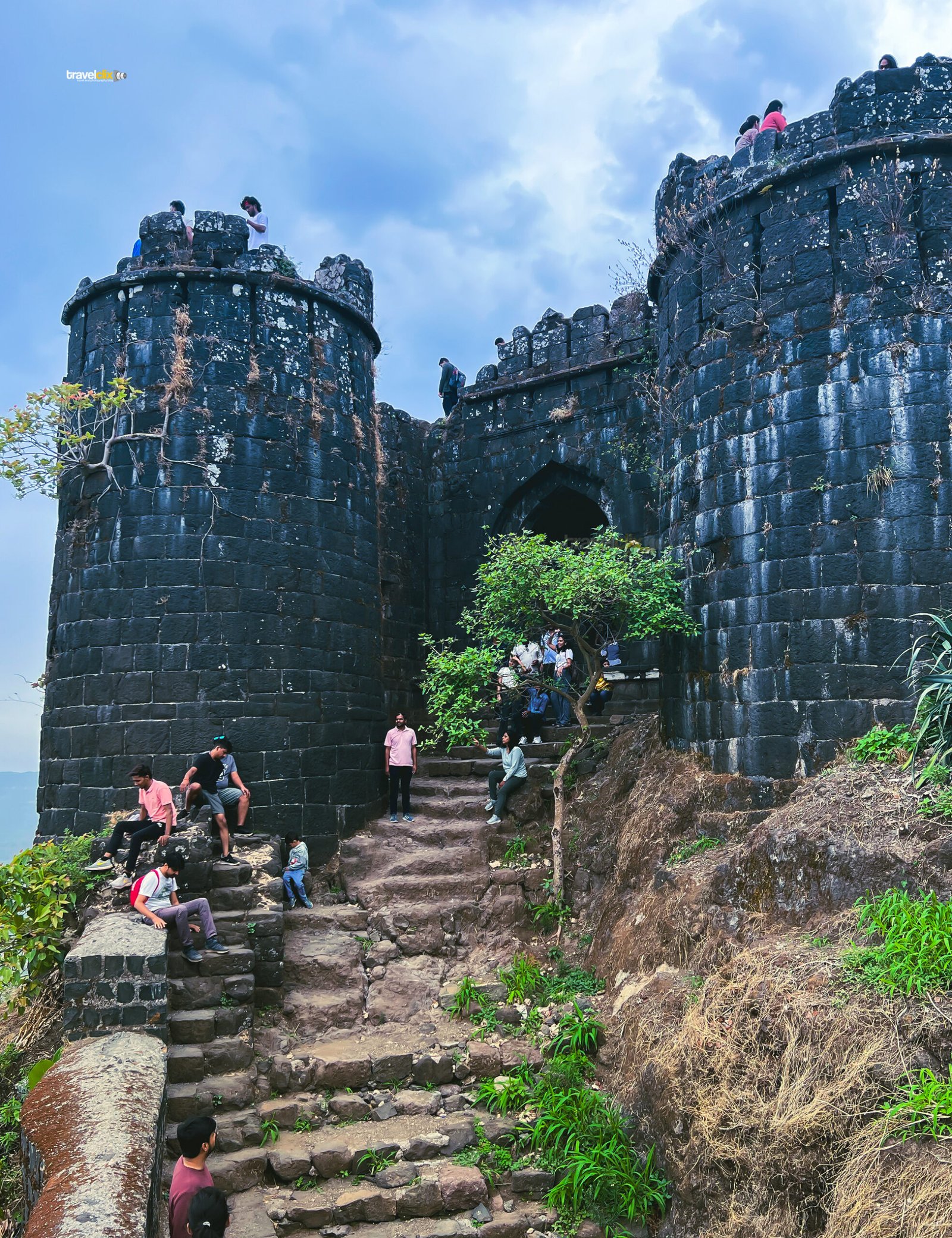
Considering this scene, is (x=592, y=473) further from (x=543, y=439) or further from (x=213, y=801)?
(x=213, y=801)

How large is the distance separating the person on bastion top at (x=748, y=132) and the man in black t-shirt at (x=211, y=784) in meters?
7.77

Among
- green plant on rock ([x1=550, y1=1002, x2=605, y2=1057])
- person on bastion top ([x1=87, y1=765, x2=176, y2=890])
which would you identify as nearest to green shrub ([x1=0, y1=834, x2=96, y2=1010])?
person on bastion top ([x1=87, y1=765, x2=176, y2=890])

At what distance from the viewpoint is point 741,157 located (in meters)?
9.45

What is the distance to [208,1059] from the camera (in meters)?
7.76

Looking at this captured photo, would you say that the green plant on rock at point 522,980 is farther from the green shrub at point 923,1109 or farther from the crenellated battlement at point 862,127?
the crenellated battlement at point 862,127

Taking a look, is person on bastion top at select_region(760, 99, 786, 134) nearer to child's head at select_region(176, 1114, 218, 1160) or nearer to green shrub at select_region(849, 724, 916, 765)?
green shrub at select_region(849, 724, 916, 765)

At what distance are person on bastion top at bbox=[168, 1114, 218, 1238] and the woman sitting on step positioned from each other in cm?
635

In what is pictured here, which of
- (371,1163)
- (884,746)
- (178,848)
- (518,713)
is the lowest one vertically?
(371,1163)

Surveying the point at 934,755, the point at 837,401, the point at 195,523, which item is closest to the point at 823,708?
the point at 934,755

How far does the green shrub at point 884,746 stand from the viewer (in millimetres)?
7668

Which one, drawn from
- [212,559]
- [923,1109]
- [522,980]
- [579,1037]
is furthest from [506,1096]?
[212,559]

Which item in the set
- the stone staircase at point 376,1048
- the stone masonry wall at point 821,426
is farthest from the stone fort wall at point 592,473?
the stone staircase at point 376,1048

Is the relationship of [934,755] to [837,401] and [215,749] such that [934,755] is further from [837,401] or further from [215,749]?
[215,749]

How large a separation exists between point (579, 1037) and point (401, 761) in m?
Result: 4.31
